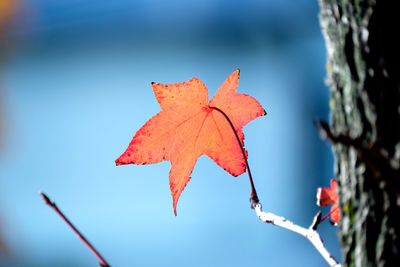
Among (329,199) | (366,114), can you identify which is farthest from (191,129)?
(366,114)

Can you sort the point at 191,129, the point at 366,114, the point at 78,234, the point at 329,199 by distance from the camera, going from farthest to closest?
the point at 191,129 → the point at 329,199 → the point at 366,114 → the point at 78,234

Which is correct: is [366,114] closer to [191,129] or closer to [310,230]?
[310,230]

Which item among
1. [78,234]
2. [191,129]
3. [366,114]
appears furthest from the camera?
[191,129]

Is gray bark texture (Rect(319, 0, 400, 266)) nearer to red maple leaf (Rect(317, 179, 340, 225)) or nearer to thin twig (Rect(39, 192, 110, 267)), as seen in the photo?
red maple leaf (Rect(317, 179, 340, 225))

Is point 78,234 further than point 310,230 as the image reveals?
No

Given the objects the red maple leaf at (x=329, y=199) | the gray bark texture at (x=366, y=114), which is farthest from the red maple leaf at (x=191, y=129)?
the gray bark texture at (x=366, y=114)

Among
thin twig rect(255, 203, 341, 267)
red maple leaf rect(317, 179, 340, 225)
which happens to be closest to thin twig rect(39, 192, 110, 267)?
thin twig rect(255, 203, 341, 267)

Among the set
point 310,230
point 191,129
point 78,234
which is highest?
point 191,129
